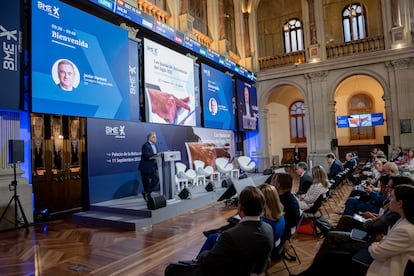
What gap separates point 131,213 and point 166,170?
3.30 ft

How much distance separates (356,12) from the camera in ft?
45.4

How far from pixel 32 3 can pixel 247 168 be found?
6995 mm

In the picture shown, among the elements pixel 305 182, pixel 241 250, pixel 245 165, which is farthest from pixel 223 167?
pixel 241 250

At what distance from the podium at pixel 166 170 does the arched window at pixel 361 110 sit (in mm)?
13154

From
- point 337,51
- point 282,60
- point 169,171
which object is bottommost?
point 169,171

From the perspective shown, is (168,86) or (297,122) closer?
(168,86)

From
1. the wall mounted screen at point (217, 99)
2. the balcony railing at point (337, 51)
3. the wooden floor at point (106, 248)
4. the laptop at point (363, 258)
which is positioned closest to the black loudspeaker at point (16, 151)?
the wooden floor at point (106, 248)

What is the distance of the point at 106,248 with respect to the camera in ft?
12.2

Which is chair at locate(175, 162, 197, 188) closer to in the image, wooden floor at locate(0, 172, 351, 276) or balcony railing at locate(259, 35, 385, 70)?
wooden floor at locate(0, 172, 351, 276)

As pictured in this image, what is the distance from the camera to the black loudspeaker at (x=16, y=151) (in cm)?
454

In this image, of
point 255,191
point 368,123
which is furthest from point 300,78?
point 255,191

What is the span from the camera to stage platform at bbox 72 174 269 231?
187 inches

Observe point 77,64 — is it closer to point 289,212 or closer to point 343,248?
point 289,212

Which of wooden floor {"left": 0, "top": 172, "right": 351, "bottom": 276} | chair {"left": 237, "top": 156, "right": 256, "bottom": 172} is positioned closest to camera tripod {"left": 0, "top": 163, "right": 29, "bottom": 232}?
wooden floor {"left": 0, "top": 172, "right": 351, "bottom": 276}
